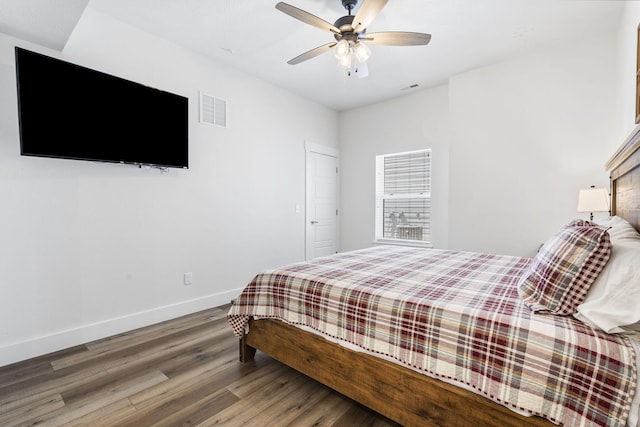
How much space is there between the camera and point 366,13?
1.92m

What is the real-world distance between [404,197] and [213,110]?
299cm

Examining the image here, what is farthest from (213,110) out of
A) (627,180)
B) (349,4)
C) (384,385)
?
(627,180)

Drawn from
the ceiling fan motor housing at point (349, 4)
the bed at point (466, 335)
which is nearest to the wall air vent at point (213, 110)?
the ceiling fan motor housing at point (349, 4)

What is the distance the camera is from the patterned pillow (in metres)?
1.19

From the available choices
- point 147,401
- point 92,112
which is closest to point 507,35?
point 92,112

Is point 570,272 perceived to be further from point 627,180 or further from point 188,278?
point 188,278

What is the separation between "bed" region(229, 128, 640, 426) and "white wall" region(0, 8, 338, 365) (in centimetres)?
135

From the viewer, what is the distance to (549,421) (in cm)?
105

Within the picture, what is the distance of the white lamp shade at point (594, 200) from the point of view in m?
2.51

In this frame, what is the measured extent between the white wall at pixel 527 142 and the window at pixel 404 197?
0.58 metres

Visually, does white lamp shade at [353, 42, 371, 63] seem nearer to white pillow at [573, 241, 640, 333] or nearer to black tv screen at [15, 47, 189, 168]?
black tv screen at [15, 47, 189, 168]

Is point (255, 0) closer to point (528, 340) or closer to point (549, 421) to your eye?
point (528, 340)

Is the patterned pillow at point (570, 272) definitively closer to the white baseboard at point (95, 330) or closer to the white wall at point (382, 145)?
the white wall at point (382, 145)

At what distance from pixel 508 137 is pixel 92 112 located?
4148mm
